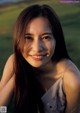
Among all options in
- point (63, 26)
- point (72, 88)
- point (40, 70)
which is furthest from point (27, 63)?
point (63, 26)

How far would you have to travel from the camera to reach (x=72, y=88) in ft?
4.15

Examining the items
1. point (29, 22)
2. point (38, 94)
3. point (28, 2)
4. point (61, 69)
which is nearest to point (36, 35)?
point (29, 22)

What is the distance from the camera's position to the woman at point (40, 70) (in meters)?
1.18

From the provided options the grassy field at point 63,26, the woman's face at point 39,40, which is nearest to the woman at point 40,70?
the woman's face at point 39,40

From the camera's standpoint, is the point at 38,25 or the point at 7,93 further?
the point at 7,93

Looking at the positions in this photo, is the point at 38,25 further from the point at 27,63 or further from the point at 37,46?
the point at 27,63

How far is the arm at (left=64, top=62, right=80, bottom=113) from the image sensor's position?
1.26m

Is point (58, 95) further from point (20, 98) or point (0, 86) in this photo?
point (0, 86)

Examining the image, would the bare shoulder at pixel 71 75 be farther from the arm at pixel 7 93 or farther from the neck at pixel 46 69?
the arm at pixel 7 93

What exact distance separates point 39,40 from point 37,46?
28mm

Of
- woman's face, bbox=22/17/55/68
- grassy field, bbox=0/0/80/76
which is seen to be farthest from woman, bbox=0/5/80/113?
grassy field, bbox=0/0/80/76

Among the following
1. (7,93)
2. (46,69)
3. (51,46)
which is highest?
(51,46)

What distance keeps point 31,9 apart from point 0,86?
0.44m

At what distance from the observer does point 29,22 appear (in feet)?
3.86
